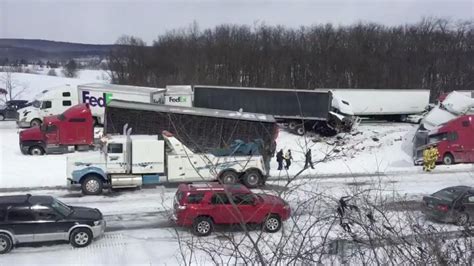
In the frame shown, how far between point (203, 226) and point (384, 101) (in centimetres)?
3056

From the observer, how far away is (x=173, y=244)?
Result: 1497cm

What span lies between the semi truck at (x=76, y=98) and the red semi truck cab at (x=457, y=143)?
19.0m

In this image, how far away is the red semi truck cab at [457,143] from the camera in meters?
26.9

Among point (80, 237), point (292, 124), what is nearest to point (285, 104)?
point (292, 124)

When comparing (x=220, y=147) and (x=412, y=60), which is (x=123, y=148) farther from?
(x=412, y=60)

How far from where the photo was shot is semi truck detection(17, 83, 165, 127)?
36031mm

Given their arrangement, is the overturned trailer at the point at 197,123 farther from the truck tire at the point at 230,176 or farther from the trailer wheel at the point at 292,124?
the trailer wheel at the point at 292,124

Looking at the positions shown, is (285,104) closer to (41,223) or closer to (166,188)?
(166,188)

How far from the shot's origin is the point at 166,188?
22.0m

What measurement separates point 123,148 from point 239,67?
2320 inches

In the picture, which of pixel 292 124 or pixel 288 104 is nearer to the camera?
pixel 288 104

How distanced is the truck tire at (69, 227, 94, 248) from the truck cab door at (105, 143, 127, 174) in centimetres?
624

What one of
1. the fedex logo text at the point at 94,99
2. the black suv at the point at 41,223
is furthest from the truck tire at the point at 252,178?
the fedex logo text at the point at 94,99

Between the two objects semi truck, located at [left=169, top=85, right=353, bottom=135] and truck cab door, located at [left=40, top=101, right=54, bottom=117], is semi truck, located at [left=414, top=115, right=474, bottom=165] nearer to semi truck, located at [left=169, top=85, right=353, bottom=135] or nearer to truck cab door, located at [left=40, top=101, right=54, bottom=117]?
semi truck, located at [left=169, top=85, right=353, bottom=135]
